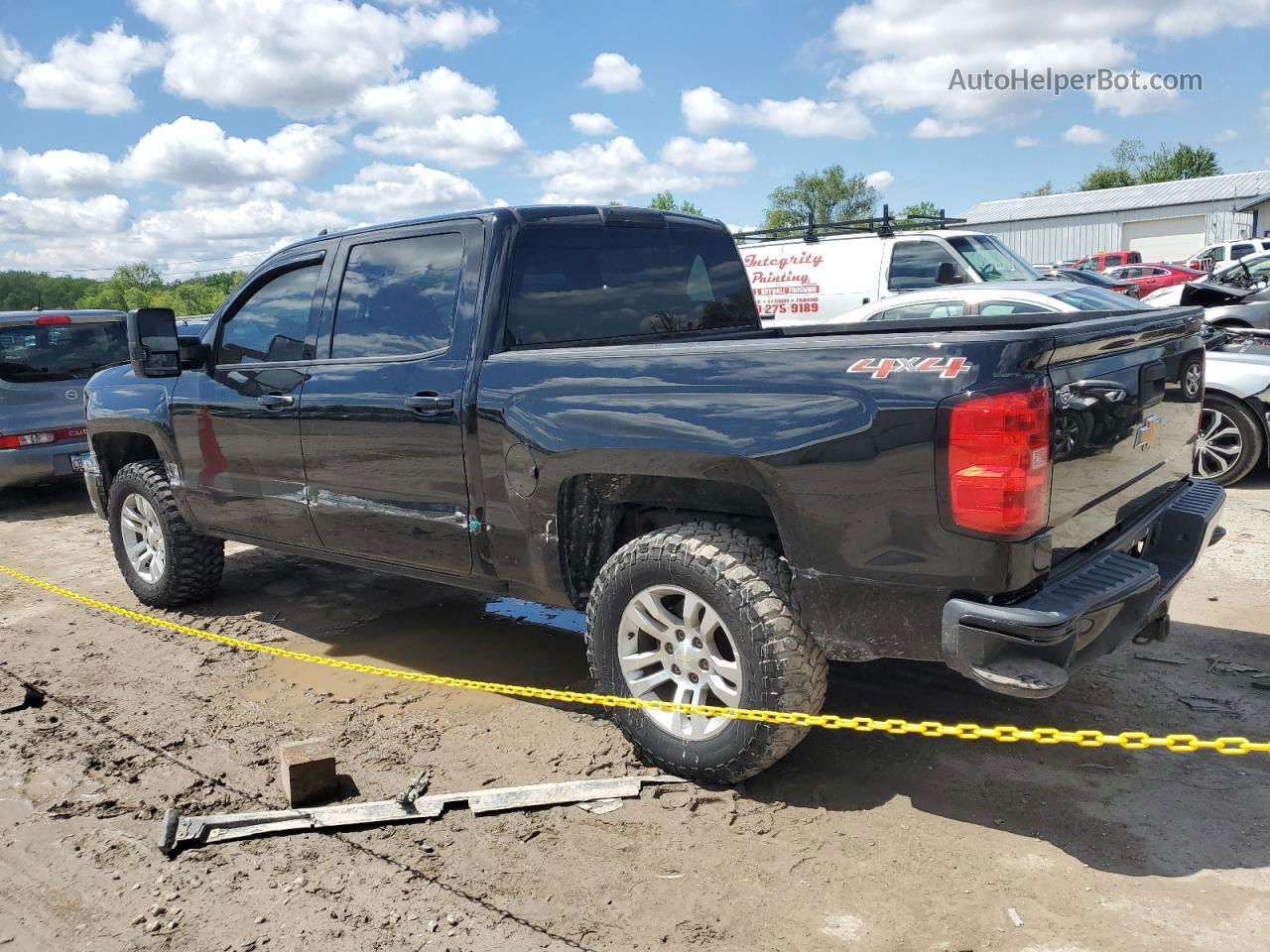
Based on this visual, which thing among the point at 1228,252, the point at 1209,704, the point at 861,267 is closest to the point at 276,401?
the point at 1209,704

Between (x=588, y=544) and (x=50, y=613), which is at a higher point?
(x=588, y=544)

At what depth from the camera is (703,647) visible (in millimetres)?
3373

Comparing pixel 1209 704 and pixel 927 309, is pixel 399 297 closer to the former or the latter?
pixel 1209 704

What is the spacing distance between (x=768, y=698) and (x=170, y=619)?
4179 millimetres

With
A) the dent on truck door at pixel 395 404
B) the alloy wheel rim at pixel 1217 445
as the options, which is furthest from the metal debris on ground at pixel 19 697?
the alloy wheel rim at pixel 1217 445

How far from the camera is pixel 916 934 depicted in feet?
8.67

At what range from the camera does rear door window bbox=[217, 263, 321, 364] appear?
4.71 metres

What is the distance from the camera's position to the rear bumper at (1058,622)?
2701 millimetres

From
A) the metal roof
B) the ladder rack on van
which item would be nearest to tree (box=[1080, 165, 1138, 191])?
the metal roof

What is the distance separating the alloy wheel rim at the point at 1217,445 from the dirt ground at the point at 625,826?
294 centimetres

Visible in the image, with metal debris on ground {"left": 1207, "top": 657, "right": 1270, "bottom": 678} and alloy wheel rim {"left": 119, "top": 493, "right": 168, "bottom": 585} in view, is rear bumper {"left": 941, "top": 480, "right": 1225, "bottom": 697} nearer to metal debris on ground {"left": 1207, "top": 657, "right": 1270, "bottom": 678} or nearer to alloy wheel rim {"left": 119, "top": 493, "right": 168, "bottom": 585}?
metal debris on ground {"left": 1207, "top": 657, "right": 1270, "bottom": 678}

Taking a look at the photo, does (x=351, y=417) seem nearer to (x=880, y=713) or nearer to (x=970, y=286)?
(x=880, y=713)

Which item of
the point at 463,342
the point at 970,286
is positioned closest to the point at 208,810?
the point at 463,342

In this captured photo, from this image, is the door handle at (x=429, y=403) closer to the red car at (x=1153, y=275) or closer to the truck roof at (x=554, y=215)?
the truck roof at (x=554, y=215)
